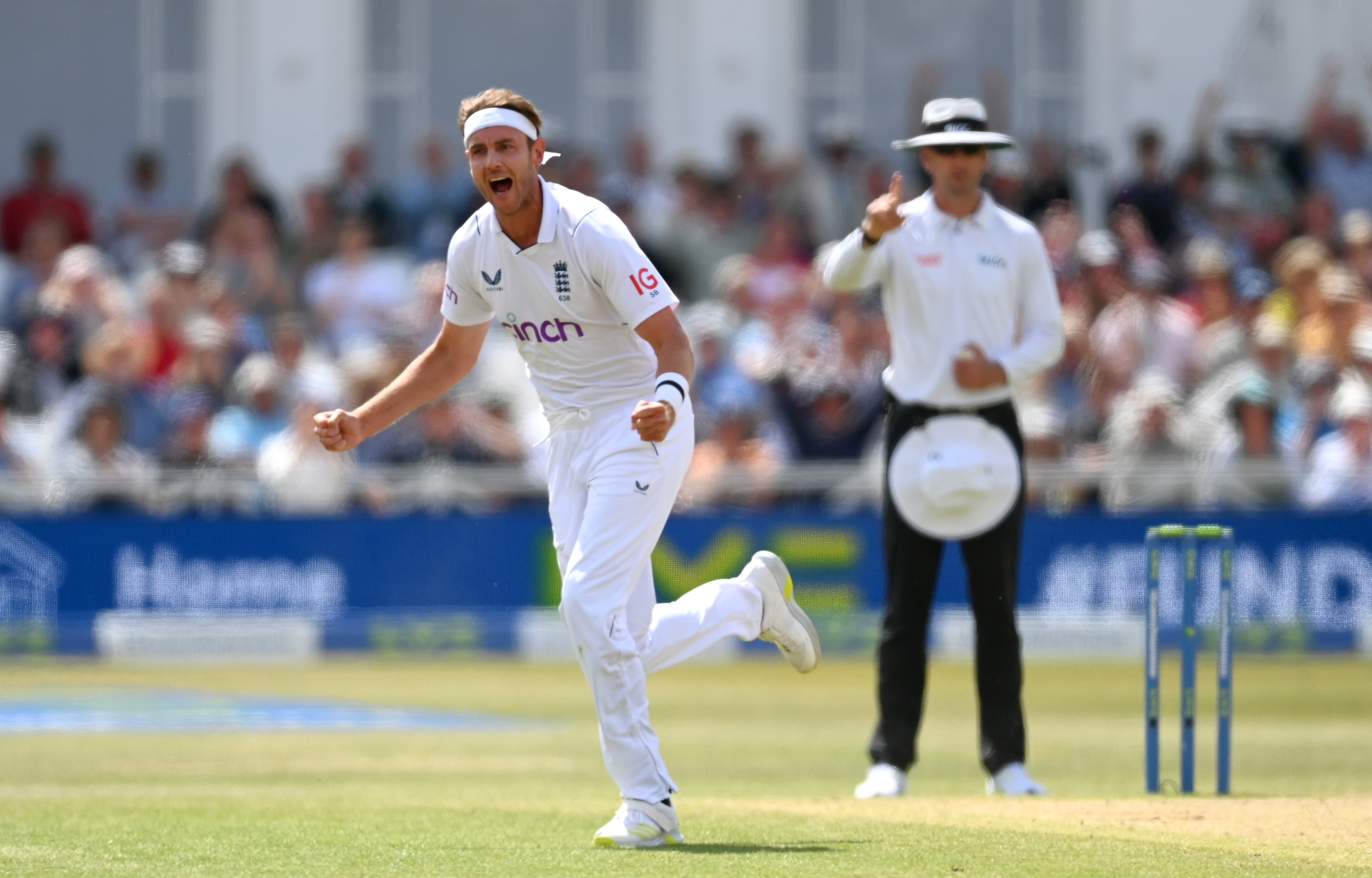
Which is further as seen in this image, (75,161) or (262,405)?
(75,161)

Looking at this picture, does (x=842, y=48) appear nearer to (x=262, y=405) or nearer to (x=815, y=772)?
(x=262, y=405)

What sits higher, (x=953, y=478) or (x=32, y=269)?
(x=32, y=269)

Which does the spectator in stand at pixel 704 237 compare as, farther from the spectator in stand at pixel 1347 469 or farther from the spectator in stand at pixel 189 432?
the spectator in stand at pixel 1347 469

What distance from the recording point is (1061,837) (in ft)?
21.5

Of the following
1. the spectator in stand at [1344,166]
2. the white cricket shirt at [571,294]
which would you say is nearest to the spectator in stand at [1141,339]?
the spectator in stand at [1344,166]

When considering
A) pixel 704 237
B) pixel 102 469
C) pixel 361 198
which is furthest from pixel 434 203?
pixel 102 469

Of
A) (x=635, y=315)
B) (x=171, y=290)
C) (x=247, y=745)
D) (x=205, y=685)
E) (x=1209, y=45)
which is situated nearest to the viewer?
(x=635, y=315)

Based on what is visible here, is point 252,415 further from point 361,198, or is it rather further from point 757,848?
point 757,848

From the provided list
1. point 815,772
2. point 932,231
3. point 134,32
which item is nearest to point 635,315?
point 932,231

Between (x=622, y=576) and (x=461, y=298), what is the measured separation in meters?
1.06

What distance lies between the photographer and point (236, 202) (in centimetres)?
1856

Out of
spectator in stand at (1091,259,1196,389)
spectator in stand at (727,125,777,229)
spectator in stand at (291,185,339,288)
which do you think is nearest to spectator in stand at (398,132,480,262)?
spectator in stand at (291,185,339,288)

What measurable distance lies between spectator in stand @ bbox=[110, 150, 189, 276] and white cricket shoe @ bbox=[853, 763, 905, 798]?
11722 mm

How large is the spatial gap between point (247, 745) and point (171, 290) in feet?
23.3
